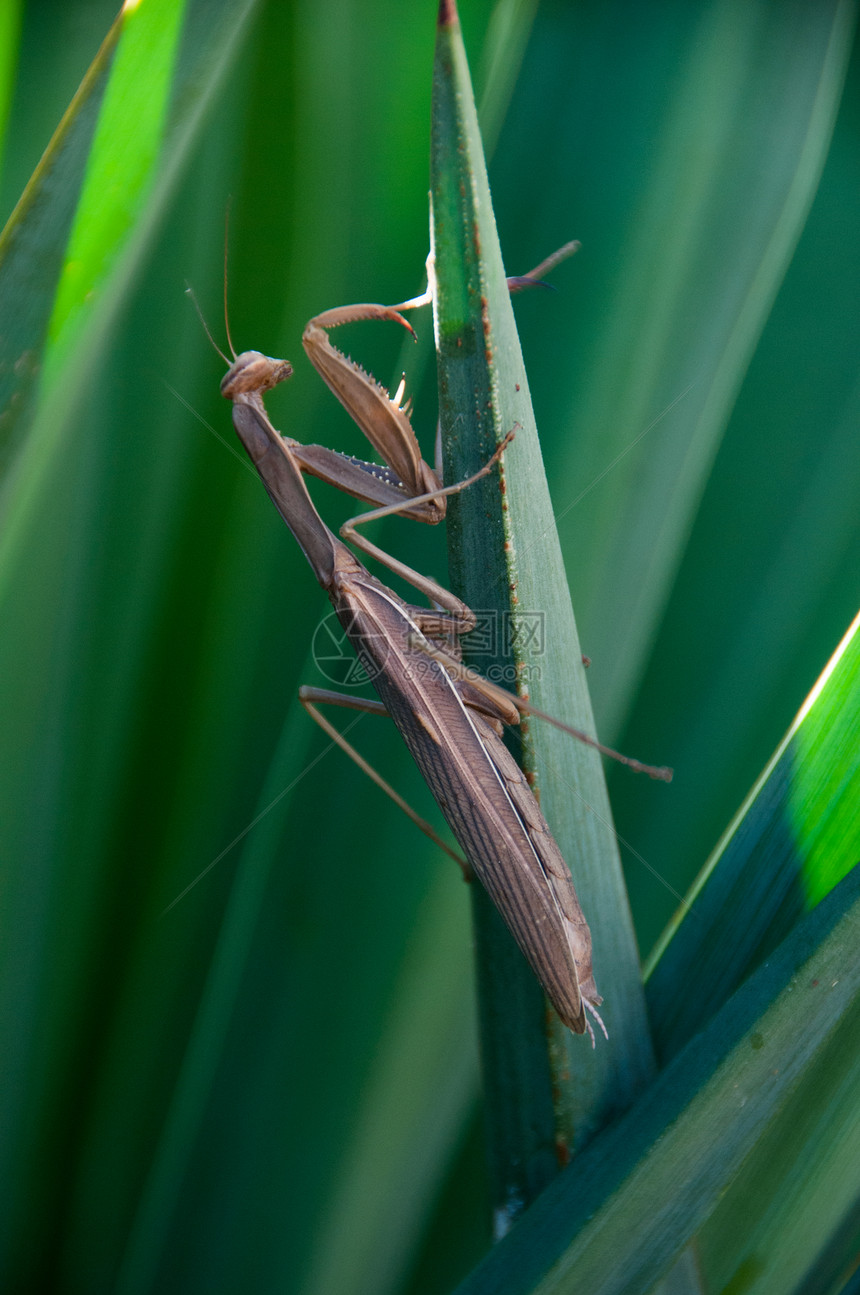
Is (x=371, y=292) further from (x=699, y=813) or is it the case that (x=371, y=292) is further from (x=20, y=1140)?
(x=20, y=1140)

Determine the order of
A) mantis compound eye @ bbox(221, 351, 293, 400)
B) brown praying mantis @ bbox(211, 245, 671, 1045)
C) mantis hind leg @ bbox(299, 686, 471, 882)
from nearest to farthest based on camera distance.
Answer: brown praying mantis @ bbox(211, 245, 671, 1045) < mantis hind leg @ bbox(299, 686, 471, 882) < mantis compound eye @ bbox(221, 351, 293, 400)

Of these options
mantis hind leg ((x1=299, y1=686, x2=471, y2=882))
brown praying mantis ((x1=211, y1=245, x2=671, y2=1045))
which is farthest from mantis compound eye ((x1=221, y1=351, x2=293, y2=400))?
mantis hind leg ((x1=299, y1=686, x2=471, y2=882))

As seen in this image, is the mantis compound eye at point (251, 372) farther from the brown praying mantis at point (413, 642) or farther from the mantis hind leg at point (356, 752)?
the mantis hind leg at point (356, 752)

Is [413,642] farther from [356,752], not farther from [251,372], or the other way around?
[251,372]

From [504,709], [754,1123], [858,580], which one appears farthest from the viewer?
[858,580]

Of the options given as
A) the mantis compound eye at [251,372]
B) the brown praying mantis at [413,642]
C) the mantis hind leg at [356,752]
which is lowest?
the mantis hind leg at [356,752]

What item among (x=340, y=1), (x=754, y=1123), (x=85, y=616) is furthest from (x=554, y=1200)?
(x=340, y=1)

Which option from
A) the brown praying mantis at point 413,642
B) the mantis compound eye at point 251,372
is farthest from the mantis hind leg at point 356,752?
the mantis compound eye at point 251,372

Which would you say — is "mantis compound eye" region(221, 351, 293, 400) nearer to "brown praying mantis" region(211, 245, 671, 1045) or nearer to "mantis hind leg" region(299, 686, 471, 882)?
"brown praying mantis" region(211, 245, 671, 1045)
